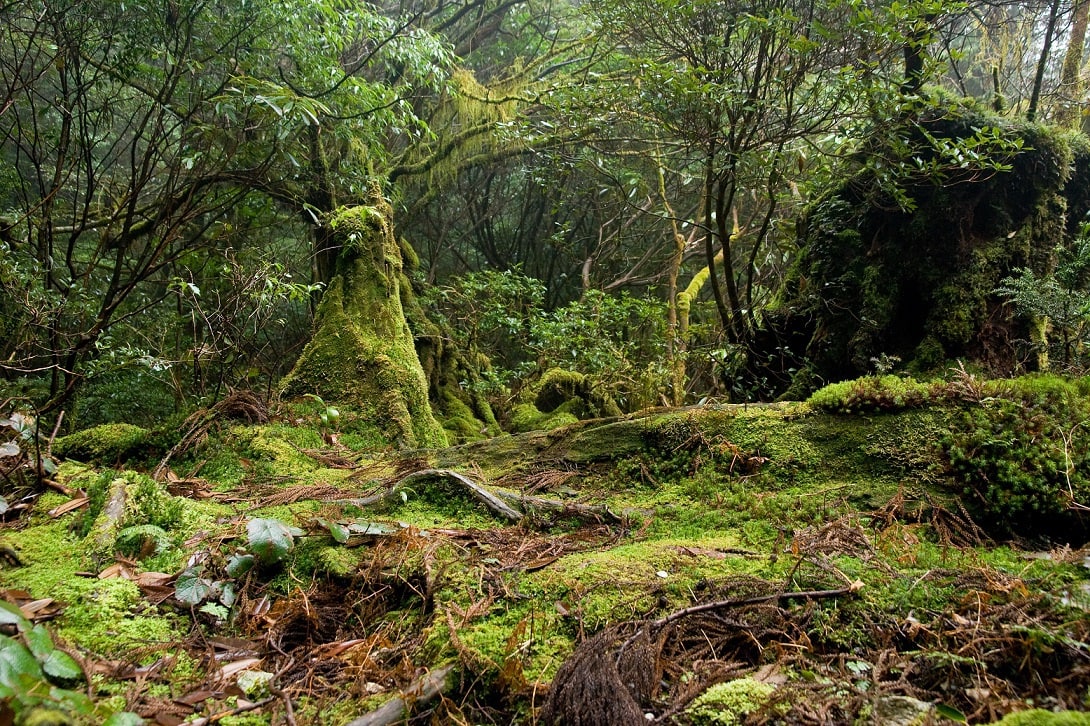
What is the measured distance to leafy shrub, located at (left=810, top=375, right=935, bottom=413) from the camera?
282 centimetres

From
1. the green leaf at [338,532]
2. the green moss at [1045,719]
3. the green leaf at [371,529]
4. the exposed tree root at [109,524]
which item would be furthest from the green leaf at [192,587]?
the green moss at [1045,719]

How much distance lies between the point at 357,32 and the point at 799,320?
239 inches

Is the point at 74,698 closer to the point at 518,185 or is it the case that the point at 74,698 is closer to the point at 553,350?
the point at 553,350

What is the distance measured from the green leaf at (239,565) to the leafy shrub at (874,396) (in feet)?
9.51

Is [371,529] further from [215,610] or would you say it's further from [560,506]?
[560,506]

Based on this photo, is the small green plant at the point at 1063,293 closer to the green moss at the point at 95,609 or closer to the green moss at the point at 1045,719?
the green moss at the point at 1045,719

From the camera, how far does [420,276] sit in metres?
10.0

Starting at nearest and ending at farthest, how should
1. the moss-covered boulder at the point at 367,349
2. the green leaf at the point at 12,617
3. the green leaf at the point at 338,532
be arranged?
1. the green leaf at the point at 12,617
2. the green leaf at the point at 338,532
3. the moss-covered boulder at the point at 367,349

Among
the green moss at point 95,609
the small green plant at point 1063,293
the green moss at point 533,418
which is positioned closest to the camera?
the green moss at point 95,609

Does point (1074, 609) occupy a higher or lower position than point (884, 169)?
lower

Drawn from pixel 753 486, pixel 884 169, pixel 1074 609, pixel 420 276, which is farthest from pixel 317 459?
pixel 420 276

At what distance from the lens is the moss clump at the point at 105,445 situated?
3.87 metres

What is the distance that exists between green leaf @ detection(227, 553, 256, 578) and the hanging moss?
413 centimetres

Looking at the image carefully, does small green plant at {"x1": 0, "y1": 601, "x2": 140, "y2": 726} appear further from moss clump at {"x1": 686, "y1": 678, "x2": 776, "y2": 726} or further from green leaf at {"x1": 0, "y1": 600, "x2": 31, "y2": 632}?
moss clump at {"x1": 686, "y1": 678, "x2": 776, "y2": 726}
